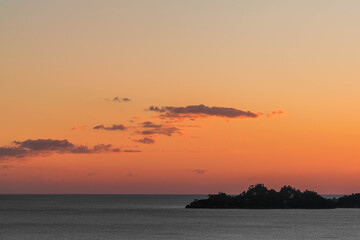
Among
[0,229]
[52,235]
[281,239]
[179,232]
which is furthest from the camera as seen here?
[0,229]

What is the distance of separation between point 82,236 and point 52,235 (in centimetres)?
704

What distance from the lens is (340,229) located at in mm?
149500

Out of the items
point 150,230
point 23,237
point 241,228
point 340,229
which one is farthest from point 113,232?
point 340,229

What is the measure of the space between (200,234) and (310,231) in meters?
24.3

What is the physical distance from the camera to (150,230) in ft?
468

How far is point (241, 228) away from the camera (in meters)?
151

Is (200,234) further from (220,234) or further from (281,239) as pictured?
(281,239)

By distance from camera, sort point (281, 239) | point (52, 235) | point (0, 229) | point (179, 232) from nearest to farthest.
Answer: point (281, 239), point (52, 235), point (179, 232), point (0, 229)

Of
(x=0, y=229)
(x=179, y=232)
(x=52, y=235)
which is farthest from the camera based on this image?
(x=0, y=229)

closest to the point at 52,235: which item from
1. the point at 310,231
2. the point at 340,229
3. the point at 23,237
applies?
the point at 23,237

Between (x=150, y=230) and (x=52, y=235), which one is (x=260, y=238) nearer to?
(x=150, y=230)

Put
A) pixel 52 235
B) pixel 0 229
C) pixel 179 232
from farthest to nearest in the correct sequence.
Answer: pixel 0 229, pixel 179 232, pixel 52 235

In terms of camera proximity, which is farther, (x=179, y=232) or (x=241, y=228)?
(x=241, y=228)

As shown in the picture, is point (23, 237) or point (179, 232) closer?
point (23, 237)
